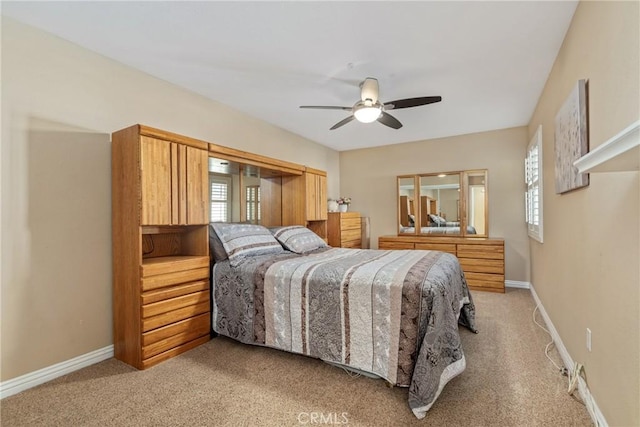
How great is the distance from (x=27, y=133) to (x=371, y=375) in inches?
119

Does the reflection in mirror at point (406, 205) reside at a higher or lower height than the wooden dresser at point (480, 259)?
higher

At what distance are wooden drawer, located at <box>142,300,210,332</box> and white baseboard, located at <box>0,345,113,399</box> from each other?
57 cm

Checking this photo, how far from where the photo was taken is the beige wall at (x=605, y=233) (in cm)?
126

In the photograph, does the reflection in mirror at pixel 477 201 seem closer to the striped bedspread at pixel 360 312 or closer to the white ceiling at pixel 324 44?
the white ceiling at pixel 324 44

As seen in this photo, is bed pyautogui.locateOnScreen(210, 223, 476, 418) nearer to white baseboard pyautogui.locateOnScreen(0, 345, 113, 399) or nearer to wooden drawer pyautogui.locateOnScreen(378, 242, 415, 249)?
white baseboard pyautogui.locateOnScreen(0, 345, 113, 399)

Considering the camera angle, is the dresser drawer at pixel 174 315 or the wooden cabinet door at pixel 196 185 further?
the wooden cabinet door at pixel 196 185

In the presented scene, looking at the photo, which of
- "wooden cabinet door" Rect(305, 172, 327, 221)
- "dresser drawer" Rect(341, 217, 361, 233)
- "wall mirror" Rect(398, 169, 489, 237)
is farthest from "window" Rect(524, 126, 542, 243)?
"wooden cabinet door" Rect(305, 172, 327, 221)

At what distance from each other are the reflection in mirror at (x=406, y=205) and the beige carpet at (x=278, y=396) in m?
3.11

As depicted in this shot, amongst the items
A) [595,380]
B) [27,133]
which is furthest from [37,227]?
[595,380]

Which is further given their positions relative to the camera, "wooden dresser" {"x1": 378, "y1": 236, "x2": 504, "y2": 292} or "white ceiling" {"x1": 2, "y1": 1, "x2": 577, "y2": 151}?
"wooden dresser" {"x1": 378, "y1": 236, "x2": 504, "y2": 292}

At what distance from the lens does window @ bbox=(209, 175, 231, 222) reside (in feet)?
11.2

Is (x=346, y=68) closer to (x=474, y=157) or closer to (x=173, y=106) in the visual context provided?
(x=173, y=106)

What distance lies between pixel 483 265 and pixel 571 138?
2821 mm

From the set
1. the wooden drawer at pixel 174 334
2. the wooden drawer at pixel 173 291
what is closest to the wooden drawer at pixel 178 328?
the wooden drawer at pixel 174 334
